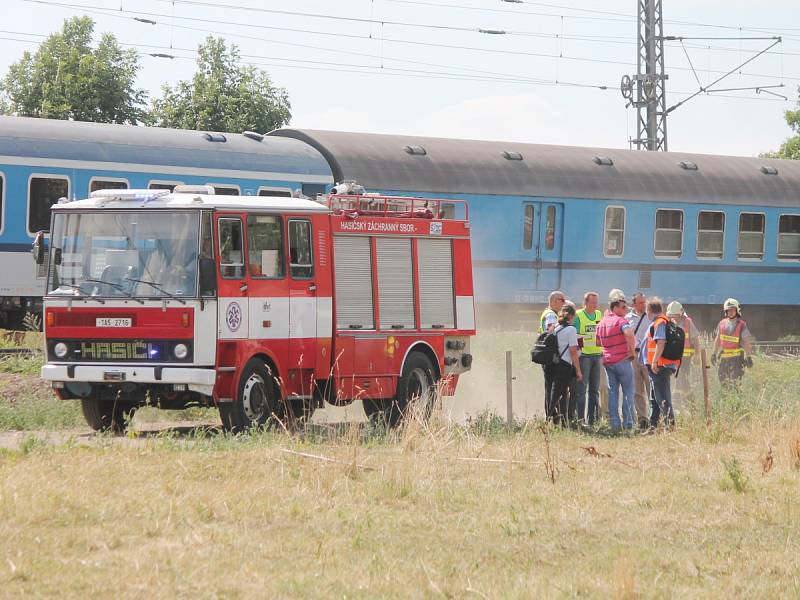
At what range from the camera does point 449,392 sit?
55.7 feet

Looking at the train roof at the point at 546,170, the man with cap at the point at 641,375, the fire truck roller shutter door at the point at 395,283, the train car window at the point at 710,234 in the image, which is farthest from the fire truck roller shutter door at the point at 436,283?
the train car window at the point at 710,234

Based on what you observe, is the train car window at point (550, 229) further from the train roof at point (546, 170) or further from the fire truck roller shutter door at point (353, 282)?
the fire truck roller shutter door at point (353, 282)

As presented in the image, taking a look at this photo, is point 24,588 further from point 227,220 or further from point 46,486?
Result: point 227,220

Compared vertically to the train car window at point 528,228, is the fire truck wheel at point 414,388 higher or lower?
lower

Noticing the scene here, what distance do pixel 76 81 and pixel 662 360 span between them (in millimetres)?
34908

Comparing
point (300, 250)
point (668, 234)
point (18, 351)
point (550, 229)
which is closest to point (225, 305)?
point (300, 250)

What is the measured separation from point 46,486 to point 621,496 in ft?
14.4

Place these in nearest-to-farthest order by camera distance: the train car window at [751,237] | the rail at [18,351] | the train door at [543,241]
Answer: the rail at [18,351], the train door at [543,241], the train car window at [751,237]

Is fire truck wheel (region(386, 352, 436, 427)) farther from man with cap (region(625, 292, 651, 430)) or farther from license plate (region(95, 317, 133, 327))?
license plate (region(95, 317, 133, 327))

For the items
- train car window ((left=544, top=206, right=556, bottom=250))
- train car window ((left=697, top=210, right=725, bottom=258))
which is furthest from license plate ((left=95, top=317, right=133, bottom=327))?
train car window ((left=697, top=210, right=725, bottom=258))

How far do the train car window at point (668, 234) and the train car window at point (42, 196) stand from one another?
12.4 meters

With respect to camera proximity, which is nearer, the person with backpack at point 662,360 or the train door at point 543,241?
the person with backpack at point 662,360

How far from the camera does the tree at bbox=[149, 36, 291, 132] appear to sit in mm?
46500

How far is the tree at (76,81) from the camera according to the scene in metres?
47.1
